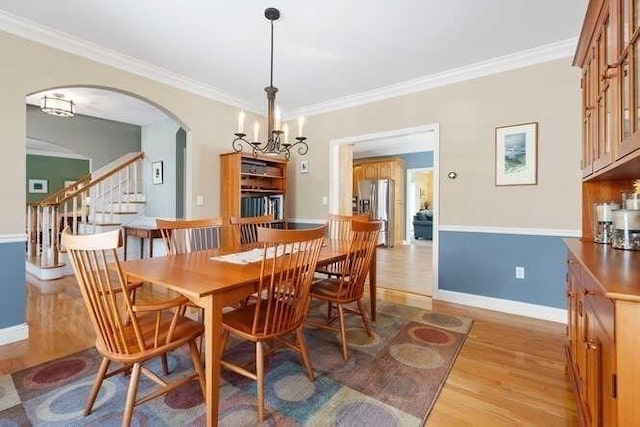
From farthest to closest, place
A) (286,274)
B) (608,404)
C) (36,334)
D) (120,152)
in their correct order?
1. (120,152)
2. (36,334)
3. (286,274)
4. (608,404)

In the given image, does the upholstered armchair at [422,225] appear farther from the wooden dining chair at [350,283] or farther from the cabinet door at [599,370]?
the cabinet door at [599,370]

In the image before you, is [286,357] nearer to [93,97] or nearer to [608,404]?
[608,404]

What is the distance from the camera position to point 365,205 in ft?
25.0

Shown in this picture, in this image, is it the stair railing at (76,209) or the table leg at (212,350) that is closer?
the table leg at (212,350)

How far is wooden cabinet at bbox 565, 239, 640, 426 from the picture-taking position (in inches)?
30.7

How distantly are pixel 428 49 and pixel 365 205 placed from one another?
5.00m

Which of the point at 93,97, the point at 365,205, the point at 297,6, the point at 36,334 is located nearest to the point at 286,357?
the point at 36,334

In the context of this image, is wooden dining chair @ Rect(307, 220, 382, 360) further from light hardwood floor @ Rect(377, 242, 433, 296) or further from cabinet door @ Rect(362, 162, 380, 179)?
cabinet door @ Rect(362, 162, 380, 179)

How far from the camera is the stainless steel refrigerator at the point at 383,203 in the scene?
738 cm

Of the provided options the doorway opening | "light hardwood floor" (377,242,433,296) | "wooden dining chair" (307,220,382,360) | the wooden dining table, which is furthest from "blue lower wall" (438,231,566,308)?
the doorway opening

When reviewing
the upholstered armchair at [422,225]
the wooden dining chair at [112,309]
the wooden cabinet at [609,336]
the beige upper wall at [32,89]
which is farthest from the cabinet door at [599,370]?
the upholstered armchair at [422,225]

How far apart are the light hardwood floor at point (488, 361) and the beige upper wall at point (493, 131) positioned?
102 centimetres

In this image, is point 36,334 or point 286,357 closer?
point 286,357

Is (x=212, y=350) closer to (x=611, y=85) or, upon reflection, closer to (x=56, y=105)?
(x=611, y=85)
